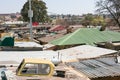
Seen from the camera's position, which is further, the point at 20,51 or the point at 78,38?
the point at 78,38

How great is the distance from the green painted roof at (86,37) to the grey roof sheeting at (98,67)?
8.64 m

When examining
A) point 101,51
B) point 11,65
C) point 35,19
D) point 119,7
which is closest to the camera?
point 11,65

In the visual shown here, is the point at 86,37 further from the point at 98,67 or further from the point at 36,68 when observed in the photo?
the point at 36,68

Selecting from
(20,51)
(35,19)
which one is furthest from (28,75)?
(35,19)

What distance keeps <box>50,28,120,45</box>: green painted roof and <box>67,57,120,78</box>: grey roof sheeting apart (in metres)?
8.64

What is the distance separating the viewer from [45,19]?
78.2 m

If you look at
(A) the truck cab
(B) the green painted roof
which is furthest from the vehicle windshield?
(B) the green painted roof

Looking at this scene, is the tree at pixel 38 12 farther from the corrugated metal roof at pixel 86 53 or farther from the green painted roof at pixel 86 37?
the corrugated metal roof at pixel 86 53

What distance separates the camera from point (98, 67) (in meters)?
11.7

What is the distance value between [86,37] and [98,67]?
11263 millimetres

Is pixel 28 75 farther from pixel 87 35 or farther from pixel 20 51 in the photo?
pixel 87 35

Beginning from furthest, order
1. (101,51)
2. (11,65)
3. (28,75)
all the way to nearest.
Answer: (101,51), (11,65), (28,75)

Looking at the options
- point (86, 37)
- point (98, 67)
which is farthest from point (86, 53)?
point (86, 37)

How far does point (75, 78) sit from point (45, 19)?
6875cm
